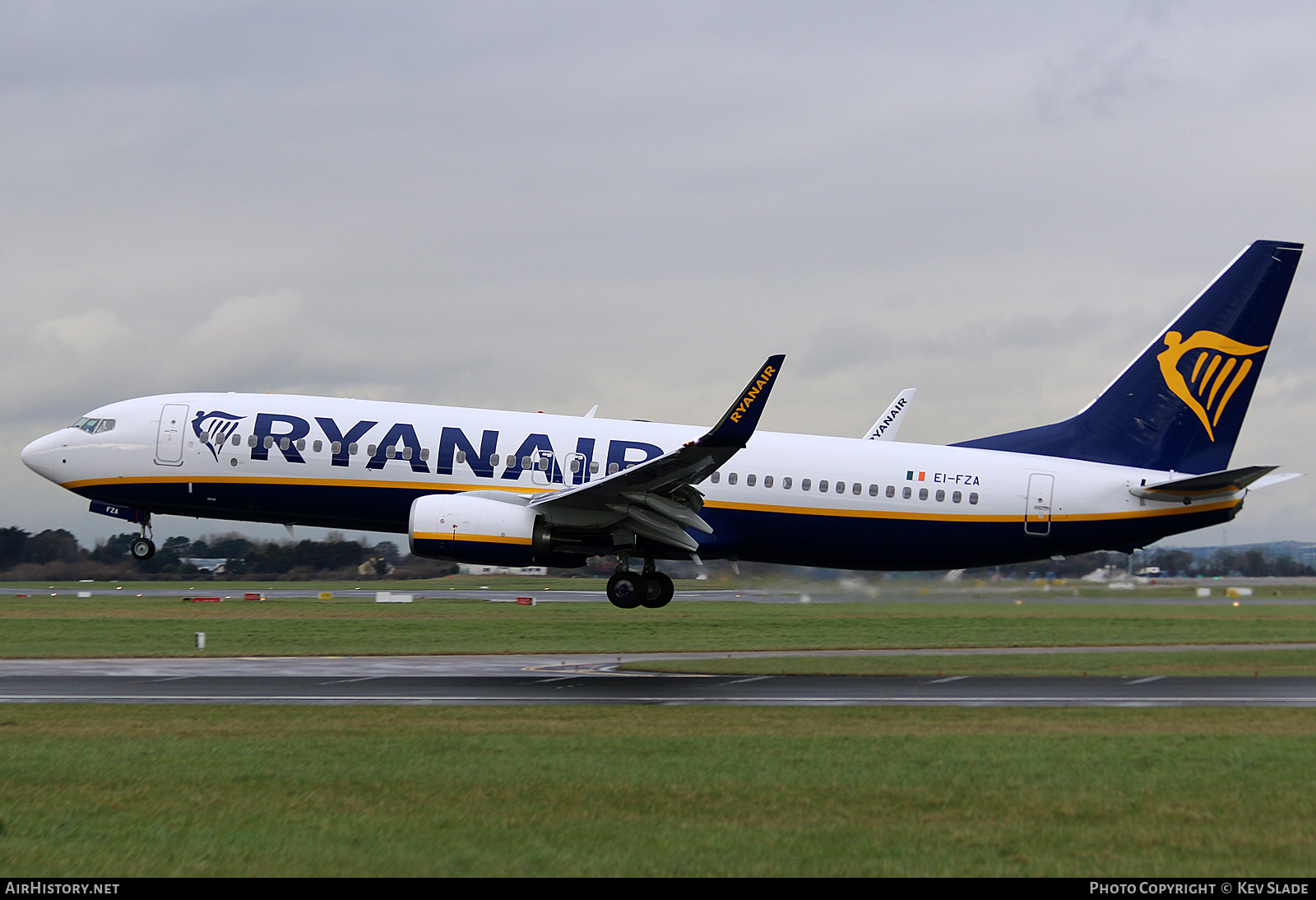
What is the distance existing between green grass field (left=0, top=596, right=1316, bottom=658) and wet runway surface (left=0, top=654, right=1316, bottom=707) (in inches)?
211

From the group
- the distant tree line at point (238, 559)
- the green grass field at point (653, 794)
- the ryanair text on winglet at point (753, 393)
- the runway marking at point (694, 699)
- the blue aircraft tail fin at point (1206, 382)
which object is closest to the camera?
the green grass field at point (653, 794)

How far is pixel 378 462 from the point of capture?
29.6m

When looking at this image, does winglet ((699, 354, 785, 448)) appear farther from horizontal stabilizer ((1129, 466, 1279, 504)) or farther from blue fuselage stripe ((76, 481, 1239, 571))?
horizontal stabilizer ((1129, 466, 1279, 504))

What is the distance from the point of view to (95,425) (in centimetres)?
3158

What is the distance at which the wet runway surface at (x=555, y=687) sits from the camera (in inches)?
907

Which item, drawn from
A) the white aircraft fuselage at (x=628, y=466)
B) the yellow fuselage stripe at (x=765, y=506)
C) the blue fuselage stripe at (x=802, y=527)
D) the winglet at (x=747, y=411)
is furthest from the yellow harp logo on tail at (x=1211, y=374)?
the winglet at (x=747, y=411)

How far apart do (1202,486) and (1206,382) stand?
390 cm

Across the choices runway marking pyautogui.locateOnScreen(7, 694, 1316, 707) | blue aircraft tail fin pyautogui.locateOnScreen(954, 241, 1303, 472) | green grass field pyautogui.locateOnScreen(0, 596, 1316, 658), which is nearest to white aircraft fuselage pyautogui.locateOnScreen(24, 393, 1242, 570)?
blue aircraft tail fin pyautogui.locateOnScreen(954, 241, 1303, 472)

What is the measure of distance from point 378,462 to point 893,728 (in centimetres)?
1538

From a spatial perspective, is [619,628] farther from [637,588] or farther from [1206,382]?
[1206,382]

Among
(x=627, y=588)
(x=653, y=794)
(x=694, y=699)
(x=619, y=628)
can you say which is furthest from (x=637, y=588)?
(x=653, y=794)

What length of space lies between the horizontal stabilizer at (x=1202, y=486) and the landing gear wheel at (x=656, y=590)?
468 inches

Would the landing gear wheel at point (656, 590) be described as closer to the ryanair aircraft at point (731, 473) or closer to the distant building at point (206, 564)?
the ryanair aircraft at point (731, 473)
